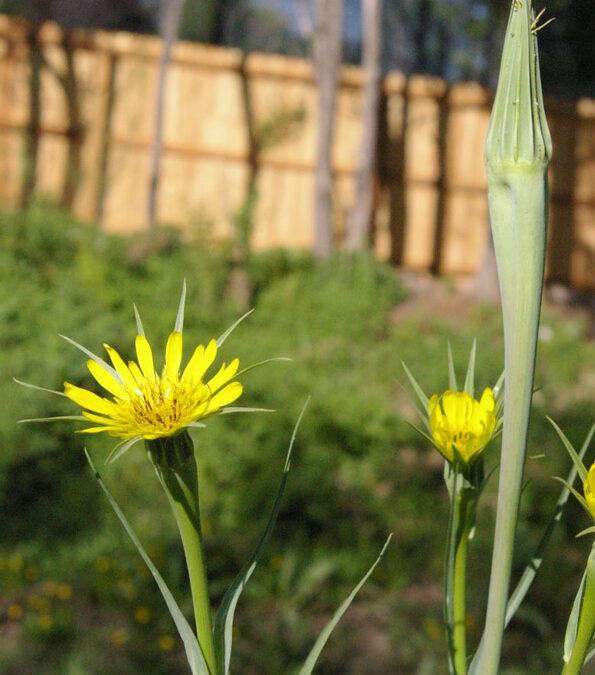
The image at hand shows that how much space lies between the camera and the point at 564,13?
863 centimetres

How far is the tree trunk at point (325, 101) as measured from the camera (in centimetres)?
677

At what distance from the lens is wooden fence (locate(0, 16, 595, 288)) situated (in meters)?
7.37

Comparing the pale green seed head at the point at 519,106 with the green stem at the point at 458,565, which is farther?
the green stem at the point at 458,565

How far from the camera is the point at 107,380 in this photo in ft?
2.15

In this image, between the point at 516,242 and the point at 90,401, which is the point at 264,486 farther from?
the point at 516,242

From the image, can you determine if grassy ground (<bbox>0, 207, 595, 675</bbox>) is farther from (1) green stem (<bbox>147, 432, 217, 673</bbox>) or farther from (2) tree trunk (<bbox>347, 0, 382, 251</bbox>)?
(1) green stem (<bbox>147, 432, 217, 673</bbox>)

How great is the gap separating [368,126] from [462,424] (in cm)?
674

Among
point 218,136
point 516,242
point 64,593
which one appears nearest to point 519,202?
point 516,242

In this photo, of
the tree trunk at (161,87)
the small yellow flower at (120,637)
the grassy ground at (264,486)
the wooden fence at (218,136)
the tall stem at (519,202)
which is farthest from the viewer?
the wooden fence at (218,136)

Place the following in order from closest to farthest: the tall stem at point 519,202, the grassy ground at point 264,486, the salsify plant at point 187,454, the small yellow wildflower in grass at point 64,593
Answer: the tall stem at point 519,202, the salsify plant at point 187,454, the grassy ground at point 264,486, the small yellow wildflower in grass at point 64,593

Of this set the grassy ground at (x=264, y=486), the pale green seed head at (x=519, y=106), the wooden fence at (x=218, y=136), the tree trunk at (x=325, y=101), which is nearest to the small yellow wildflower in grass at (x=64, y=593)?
the grassy ground at (x=264, y=486)

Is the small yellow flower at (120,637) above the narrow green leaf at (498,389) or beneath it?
beneath

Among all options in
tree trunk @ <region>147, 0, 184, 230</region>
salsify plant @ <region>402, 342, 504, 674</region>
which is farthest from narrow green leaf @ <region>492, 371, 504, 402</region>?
tree trunk @ <region>147, 0, 184, 230</region>

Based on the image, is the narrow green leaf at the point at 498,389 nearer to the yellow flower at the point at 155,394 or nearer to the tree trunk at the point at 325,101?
the yellow flower at the point at 155,394
